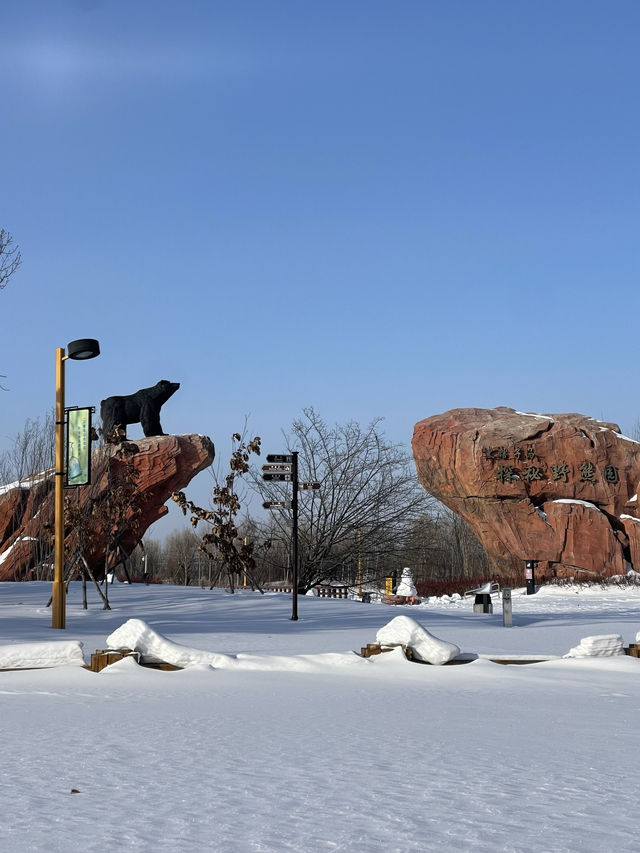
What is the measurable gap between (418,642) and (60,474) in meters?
7.22

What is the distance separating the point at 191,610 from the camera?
17531mm

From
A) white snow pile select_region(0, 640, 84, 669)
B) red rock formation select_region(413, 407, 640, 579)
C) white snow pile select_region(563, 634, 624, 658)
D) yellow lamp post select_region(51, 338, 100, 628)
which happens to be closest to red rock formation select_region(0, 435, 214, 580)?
yellow lamp post select_region(51, 338, 100, 628)

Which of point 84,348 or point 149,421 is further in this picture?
point 149,421

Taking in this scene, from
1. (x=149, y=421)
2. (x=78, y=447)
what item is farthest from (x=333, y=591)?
(x=78, y=447)

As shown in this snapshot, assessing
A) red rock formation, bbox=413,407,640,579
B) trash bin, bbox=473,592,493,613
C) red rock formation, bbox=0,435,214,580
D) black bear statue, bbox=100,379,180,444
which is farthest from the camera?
red rock formation, bbox=413,407,640,579

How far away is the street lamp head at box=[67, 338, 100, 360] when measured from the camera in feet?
45.5

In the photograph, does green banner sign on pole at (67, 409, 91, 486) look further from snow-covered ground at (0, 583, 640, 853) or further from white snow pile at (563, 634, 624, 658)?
white snow pile at (563, 634, 624, 658)

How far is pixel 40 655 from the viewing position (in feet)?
27.4

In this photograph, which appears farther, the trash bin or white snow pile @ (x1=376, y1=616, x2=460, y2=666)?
the trash bin

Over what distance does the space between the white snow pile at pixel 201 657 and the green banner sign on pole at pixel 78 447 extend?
580cm

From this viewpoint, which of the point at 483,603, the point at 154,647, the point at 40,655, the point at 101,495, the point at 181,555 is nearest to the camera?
the point at 40,655

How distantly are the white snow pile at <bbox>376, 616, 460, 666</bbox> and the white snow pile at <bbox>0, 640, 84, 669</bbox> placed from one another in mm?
3226

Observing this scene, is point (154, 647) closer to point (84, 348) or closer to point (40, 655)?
point (40, 655)

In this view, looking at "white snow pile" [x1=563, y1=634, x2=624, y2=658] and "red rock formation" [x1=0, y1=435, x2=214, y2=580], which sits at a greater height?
"red rock formation" [x1=0, y1=435, x2=214, y2=580]
